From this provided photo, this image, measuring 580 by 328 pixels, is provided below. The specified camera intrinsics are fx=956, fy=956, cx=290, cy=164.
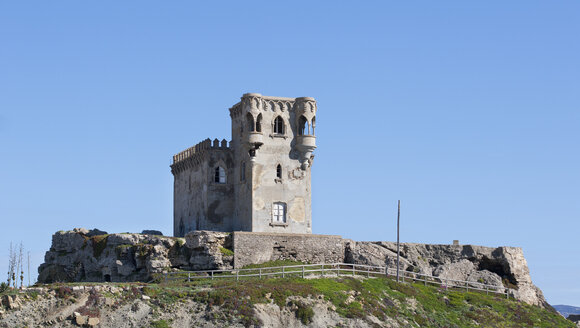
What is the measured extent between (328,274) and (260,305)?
34.5ft

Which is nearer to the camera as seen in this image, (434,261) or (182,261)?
(182,261)

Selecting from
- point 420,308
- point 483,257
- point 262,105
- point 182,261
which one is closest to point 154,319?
point 182,261

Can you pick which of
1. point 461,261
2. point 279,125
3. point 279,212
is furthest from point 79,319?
point 461,261

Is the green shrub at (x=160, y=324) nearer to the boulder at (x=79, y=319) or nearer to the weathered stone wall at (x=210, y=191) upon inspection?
the boulder at (x=79, y=319)

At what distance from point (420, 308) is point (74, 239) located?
2686cm

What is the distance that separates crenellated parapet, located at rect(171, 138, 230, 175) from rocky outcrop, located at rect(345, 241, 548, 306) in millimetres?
13244

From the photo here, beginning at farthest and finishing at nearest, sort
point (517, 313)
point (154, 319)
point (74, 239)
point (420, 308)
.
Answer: point (74, 239)
point (517, 313)
point (420, 308)
point (154, 319)

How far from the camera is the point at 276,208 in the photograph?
73000 mm

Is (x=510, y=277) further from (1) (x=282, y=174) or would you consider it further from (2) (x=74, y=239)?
(2) (x=74, y=239)

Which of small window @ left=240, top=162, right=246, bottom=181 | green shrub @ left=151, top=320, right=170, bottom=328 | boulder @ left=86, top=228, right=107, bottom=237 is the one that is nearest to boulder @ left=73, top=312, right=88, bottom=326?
green shrub @ left=151, top=320, right=170, bottom=328

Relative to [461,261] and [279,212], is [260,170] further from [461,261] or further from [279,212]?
[461,261]

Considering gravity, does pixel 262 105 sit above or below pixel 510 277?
above

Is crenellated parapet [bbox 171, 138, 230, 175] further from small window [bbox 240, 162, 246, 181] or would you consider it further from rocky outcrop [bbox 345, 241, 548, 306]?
rocky outcrop [bbox 345, 241, 548, 306]

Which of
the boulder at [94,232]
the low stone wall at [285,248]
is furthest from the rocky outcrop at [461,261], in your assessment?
the boulder at [94,232]
